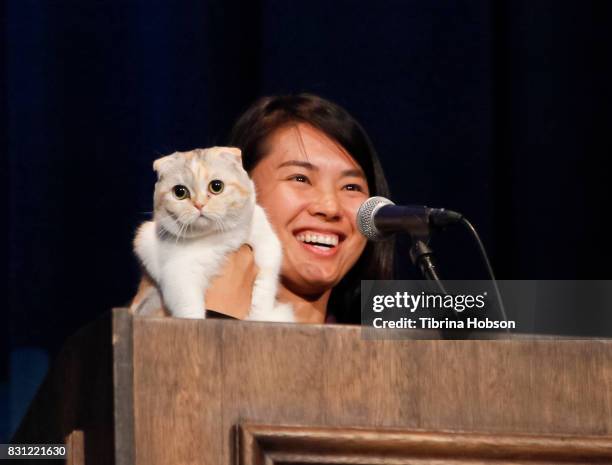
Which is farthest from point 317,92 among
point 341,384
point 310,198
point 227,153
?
point 341,384

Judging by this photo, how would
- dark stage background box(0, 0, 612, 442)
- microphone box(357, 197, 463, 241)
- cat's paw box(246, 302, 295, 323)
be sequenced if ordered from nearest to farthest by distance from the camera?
microphone box(357, 197, 463, 241)
cat's paw box(246, 302, 295, 323)
dark stage background box(0, 0, 612, 442)

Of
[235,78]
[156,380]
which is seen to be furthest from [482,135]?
[156,380]

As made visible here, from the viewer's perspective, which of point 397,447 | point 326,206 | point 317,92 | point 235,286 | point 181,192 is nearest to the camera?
point 397,447

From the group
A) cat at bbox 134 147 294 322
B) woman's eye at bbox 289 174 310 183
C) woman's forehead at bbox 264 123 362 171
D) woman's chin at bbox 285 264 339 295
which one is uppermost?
woman's forehead at bbox 264 123 362 171

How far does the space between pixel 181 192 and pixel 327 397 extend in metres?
0.52

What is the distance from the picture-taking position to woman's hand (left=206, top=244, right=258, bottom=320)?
152 centimetres

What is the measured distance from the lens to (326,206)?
1.83 m

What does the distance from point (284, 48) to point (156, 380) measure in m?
1.23

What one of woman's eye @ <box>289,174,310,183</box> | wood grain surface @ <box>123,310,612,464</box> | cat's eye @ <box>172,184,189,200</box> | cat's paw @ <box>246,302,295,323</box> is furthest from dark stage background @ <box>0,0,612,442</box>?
wood grain surface @ <box>123,310,612,464</box>

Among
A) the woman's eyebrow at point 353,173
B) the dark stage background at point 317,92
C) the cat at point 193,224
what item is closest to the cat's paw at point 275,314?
the cat at point 193,224

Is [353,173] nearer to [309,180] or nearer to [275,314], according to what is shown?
[309,180]

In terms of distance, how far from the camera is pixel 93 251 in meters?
2.03

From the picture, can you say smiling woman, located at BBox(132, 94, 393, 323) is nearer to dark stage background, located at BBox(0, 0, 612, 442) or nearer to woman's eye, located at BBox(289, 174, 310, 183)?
woman's eye, located at BBox(289, 174, 310, 183)

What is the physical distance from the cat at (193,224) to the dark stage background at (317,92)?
0.50 meters
